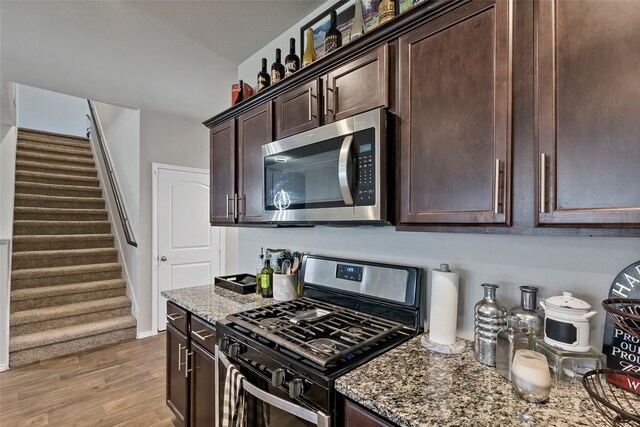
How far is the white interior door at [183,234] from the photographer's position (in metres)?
3.73

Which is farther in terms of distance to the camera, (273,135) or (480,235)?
(273,135)

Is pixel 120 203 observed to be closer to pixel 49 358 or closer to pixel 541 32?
pixel 49 358

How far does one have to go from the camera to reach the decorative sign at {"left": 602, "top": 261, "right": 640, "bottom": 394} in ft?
2.82

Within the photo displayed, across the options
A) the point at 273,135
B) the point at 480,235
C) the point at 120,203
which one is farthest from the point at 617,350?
the point at 120,203

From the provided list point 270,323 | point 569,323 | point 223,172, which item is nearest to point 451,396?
point 569,323

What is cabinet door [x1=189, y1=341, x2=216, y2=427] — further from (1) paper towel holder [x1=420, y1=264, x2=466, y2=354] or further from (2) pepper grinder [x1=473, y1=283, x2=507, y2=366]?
(2) pepper grinder [x1=473, y1=283, x2=507, y2=366]

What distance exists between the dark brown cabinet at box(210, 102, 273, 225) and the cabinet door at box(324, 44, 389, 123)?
48 cm

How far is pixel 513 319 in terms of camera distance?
99cm

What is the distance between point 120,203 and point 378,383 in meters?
4.28

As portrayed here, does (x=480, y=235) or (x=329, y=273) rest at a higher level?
(x=480, y=235)

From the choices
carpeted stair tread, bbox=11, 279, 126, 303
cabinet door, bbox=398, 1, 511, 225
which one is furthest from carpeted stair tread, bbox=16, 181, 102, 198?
cabinet door, bbox=398, 1, 511, 225

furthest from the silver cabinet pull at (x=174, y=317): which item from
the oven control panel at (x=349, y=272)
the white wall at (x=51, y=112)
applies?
the white wall at (x=51, y=112)

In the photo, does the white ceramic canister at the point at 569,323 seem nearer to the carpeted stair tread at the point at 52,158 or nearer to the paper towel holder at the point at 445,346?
the paper towel holder at the point at 445,346

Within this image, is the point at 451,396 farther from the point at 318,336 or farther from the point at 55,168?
the point at 55,168
